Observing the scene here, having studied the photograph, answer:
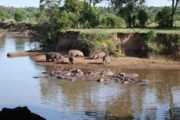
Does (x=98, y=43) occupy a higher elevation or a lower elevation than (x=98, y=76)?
Result: higher

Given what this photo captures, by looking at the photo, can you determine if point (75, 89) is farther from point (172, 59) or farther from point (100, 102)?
point (172, 59)

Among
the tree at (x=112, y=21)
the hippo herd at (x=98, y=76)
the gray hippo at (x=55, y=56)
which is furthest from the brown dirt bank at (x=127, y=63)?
the tree at (x=112, y=21)

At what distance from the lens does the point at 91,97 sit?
843 inches

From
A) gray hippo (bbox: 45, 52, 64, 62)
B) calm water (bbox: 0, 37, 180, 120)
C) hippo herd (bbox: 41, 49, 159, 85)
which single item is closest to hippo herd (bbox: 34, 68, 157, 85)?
hippo herd (bbox: 41, 49, 159, 85)

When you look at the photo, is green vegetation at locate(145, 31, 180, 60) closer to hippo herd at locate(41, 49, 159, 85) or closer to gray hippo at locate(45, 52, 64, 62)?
hippo herd at locate(41, 49, 159, 85)

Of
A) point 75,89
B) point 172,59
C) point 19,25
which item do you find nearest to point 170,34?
point 172,59

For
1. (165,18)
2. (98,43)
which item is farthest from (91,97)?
(165,18)

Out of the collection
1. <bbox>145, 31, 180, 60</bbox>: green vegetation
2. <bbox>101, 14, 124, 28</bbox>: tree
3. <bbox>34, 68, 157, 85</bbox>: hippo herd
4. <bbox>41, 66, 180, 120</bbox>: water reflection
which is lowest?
<bbox>41, 66, 180, 120</bbox>: water reflection

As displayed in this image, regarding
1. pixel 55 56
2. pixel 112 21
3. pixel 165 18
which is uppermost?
pixel 165 18

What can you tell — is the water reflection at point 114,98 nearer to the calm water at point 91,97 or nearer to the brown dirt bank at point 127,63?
the calm water at point 91,97

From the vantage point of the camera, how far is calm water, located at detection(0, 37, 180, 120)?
1797 cm

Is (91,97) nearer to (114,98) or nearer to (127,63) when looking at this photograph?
(114,98)

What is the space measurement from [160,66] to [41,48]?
16.2m

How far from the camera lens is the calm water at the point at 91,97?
1797cm
